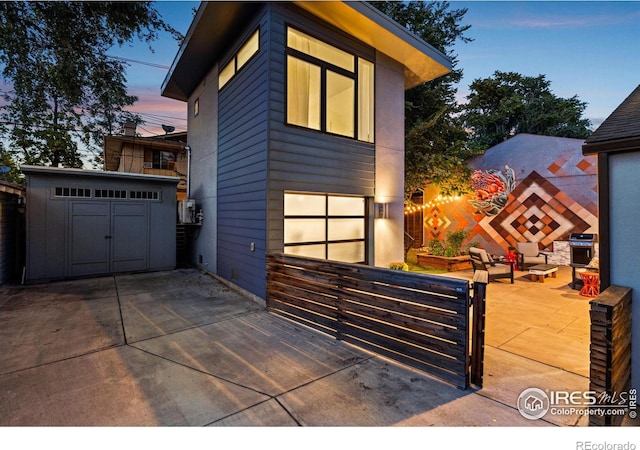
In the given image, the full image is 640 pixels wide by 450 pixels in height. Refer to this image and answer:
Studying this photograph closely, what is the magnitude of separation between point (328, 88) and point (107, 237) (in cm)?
657

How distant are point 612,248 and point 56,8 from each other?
7.62 m

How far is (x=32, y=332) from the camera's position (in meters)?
3.87

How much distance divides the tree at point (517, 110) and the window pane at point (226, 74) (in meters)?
14.5

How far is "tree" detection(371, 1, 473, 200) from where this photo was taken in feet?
30.6

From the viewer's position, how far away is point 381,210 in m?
6.68

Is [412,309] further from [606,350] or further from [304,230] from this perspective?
[304,230]

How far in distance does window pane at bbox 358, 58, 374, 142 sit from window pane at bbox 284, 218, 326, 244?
84.6 inches

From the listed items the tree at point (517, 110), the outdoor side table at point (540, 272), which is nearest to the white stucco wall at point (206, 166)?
the outdoor side table at point (540, 272)

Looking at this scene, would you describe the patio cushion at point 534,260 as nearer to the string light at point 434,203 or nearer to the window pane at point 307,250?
the string light at point 434,203

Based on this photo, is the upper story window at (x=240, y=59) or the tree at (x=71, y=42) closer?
the tree at (x=71, y=42)

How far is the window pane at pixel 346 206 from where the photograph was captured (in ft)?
19.7

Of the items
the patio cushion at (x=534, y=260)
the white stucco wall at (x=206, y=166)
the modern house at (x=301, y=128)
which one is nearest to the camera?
the modern house at (x=301, y=128)
